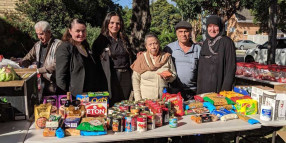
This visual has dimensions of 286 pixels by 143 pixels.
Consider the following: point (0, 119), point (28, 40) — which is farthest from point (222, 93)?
point (28, 40)

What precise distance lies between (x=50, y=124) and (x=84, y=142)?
14.3 inches

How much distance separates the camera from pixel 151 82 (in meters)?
3.03

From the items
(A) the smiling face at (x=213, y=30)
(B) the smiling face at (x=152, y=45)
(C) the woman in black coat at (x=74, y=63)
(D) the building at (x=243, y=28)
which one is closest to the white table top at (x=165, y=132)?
(C) the woman in black coat at (x=74, y=63)

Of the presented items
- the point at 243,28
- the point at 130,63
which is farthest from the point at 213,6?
the point at 243,28

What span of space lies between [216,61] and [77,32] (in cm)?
187

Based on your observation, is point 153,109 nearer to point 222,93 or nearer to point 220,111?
point 220,111

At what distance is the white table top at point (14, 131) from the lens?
2164mm

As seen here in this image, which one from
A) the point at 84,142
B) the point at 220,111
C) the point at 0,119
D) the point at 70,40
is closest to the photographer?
the point at 84,142

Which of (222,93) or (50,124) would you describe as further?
(222,93)

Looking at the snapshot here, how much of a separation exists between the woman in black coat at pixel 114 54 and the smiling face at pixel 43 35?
0.72 meters

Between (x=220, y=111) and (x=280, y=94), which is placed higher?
(x=280, y=94)

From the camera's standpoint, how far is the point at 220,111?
272cm

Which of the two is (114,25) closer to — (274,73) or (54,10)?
(274,73)

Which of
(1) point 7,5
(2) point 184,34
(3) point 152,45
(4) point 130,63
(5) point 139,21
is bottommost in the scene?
(4) point 130,63
